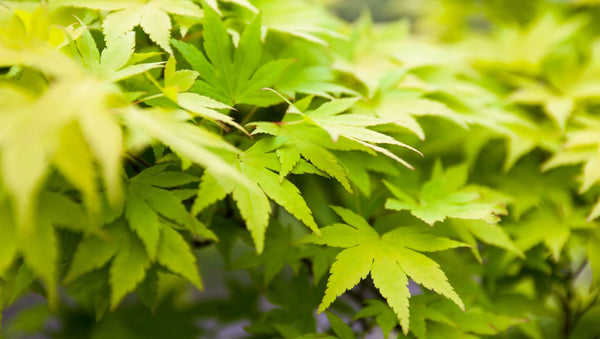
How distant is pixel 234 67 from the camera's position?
69 cm

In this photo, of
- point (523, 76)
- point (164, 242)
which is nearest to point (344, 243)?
point (164, 242)

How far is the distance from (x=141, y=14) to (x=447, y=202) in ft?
1.92

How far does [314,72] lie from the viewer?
795 millimetres

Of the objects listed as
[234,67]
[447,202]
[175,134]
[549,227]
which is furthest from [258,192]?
[549,227]

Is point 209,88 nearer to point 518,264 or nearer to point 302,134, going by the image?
point 302,134

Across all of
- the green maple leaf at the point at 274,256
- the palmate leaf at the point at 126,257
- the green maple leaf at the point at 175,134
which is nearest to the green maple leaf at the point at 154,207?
the palmate leaf at the point at 126,257

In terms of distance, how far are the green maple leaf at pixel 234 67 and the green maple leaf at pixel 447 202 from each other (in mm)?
270

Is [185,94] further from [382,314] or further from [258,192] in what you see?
[382,314]

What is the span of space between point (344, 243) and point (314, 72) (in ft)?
1.09

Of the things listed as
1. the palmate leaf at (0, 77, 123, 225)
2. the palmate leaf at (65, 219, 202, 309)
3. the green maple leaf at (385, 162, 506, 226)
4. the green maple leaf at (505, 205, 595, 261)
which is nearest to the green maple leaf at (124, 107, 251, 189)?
the palmate leaf at (0, 77, 123, 225)

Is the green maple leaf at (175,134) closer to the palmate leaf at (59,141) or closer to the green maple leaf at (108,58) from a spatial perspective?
the palmate leaf at (59,141)

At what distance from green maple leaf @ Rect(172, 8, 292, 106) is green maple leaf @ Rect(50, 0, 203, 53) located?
0.12 ft

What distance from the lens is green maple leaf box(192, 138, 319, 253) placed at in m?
0.52

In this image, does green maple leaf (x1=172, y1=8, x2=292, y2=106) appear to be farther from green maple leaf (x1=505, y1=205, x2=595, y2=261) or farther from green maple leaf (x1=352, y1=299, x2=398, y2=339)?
green maple leaf (x1=505, y1=205, x2=595, y2=261)
